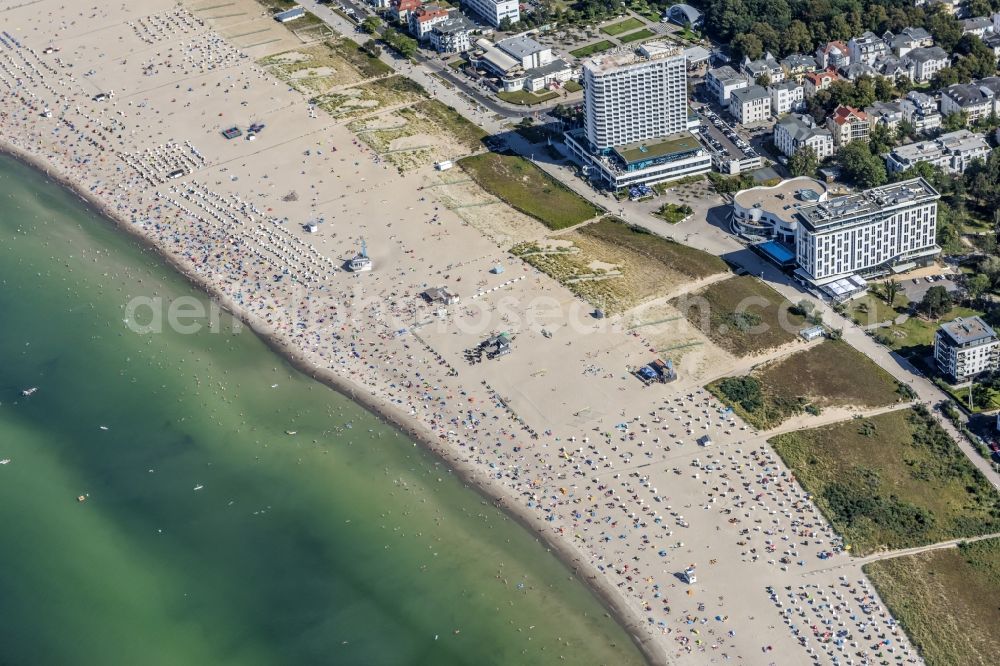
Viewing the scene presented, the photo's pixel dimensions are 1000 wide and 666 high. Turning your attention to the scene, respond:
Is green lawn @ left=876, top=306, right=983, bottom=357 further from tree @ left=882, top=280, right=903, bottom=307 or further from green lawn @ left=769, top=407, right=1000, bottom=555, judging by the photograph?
green lawn @ left=769, top=407, right=1000, bottom=555

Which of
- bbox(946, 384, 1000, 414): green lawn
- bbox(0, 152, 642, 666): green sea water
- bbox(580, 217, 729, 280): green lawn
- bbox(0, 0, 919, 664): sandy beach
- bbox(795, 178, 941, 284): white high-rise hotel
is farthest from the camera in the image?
bbox(580, 217, 729, 280): green lawn

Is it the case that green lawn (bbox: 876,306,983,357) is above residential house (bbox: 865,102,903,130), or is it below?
below

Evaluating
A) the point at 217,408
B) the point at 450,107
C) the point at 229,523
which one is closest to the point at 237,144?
the point at 450,107

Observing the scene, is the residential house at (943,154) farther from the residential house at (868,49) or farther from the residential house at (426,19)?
the residential house at (426,19)

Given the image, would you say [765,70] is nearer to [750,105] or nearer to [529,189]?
[750,105]

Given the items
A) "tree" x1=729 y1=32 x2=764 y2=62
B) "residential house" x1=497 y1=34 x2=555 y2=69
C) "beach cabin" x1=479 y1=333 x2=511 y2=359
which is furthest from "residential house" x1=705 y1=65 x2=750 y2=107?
"beach cabin" x1=479 y1=333 x2=511 y2=359

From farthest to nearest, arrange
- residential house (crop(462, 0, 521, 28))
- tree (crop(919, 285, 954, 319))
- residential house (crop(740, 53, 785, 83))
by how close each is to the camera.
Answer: residential house (crop(462, 0, 521, 28)), residential house (crop(740, 53, 785, 83)), tree (crop(919, 285, 954, 319))

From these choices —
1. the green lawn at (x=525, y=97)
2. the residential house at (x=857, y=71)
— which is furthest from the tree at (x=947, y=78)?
the green lawn at (x=525, y=97)
